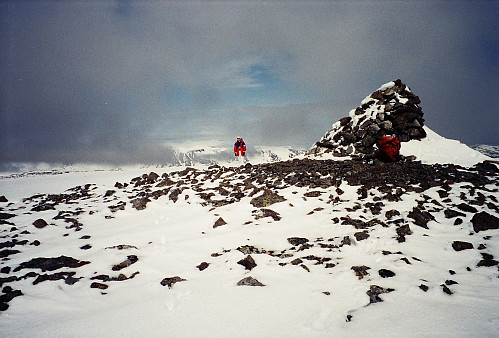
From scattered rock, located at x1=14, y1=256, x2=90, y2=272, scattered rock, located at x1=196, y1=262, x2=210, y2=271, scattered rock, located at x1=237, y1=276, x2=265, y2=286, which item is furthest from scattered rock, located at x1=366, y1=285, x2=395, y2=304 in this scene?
scattered rock, located at x1=14, y1=256, x2=90, y2=272

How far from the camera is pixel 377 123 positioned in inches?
771

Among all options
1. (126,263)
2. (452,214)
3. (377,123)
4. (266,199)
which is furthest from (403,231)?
(377,123)

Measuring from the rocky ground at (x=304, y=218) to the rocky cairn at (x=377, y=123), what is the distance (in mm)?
6240

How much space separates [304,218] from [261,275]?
11.9 ft

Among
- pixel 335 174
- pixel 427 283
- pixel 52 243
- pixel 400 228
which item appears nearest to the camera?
pixel 427 283

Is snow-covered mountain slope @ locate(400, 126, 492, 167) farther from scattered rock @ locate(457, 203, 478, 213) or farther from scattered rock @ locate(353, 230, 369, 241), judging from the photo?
scattered rock @ locate(353, 230, 369, 241)

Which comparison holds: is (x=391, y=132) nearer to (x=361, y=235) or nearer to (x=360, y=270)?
(x=361, y=235)

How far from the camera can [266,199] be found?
1028 centimetres

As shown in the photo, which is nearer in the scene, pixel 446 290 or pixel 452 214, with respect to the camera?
pixel 446 290

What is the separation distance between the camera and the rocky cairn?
1881 centimetres

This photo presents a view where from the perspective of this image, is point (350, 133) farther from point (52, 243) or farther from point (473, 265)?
point (52, 243)

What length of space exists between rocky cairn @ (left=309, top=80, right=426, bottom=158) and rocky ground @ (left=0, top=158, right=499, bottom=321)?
6240 millimetres

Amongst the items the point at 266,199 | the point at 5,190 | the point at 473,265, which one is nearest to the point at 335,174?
the point at 266,199

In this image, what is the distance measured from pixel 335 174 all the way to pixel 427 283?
7784 mm
